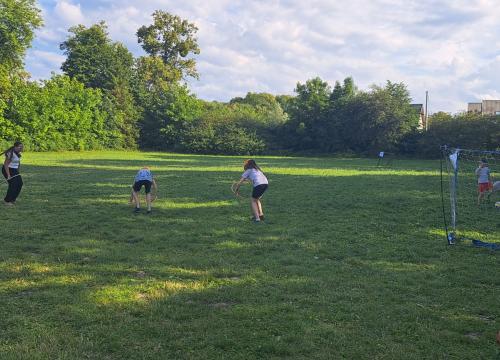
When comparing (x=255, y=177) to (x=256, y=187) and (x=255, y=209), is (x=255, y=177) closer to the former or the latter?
(x=256, y=187)

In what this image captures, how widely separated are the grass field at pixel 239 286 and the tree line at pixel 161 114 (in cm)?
3121

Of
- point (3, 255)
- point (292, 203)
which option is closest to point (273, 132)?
point (292, 203)

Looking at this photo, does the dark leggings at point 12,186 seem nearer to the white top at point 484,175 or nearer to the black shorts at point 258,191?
the black shorts at point 258,191

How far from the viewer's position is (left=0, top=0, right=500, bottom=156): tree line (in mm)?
39500

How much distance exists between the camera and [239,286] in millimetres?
5992

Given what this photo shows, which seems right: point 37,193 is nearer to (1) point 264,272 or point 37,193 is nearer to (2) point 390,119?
(1) point 264,272

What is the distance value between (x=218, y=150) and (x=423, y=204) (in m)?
36.4

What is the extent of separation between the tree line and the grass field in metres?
31.2

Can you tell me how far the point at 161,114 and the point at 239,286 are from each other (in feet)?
154

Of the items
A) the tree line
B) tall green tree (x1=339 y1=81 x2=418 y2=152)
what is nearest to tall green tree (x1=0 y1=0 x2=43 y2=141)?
the tree line

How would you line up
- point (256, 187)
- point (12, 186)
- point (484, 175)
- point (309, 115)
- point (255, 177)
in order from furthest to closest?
point (309, 115) < point (484, 175) < point (12, 186) < point (255, 177) < point (256, 187)

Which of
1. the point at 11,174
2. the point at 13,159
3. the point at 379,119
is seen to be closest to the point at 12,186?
the point at 11,174

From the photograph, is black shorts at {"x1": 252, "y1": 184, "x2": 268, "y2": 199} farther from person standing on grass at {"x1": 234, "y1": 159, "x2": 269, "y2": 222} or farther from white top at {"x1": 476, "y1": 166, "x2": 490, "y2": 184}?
white top at {"x1": 476, "y1": 166, "x2": 490, "y2": 184}

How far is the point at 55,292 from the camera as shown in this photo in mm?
5555
